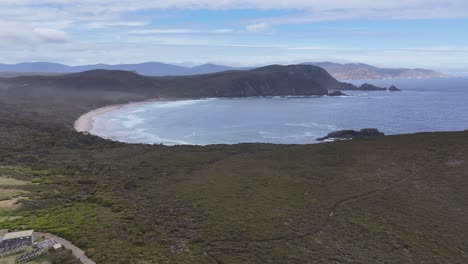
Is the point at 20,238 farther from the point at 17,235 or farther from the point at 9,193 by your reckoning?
the point at 9,193

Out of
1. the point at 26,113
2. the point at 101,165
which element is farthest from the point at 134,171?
the point at 26,113

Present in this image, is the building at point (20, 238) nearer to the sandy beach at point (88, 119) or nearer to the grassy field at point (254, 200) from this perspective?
the grassy field at point (254, 200)

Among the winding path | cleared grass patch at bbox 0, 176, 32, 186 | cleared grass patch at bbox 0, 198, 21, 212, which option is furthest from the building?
cleared grass patch at bbox 0, 176, 32, 186

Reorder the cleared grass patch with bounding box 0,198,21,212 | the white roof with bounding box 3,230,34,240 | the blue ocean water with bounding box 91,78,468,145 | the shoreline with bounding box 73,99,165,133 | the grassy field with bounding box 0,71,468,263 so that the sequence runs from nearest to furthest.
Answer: the white roof with bounding box 3,230,34,240
the grassy field with bounding box 0,71,468,263
the cleared grass patch with bounding box 0,198,21,212
the blue ocean water with bounding box 91,78,468,145
the shoreline with bounding box 73,99,165,133

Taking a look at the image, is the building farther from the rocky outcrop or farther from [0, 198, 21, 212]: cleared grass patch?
the rocky outcrop

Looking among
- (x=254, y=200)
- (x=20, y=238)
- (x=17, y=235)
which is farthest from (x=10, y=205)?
(x=254, y=200)

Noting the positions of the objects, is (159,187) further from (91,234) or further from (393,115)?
(393,115)

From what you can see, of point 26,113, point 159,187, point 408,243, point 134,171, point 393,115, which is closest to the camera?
point 408,243

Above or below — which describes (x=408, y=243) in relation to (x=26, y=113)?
below
